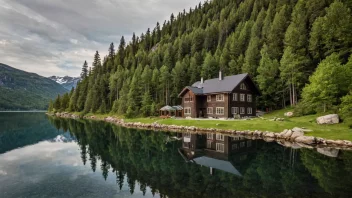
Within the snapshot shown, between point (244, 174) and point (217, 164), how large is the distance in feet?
10.1

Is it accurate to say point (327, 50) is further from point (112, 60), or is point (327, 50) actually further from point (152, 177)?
point (112, 60)

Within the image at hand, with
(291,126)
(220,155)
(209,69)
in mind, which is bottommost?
(220,155)

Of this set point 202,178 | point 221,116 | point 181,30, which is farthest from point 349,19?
point 181,30

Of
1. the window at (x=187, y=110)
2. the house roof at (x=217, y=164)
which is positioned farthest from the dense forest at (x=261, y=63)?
the house roof at (x=217, y=164)

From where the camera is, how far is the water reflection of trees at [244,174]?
12625 mm

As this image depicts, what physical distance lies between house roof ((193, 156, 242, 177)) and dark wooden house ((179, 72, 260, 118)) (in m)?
32.7

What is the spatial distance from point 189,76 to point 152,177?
68.5 metres

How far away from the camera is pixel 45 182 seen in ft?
47.4

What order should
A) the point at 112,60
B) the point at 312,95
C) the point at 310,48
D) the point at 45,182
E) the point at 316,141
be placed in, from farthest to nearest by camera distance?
1. the point at 112,60
2. the point at 310,48
3. the point at 312,95
4. the point at 316,141
5. the point at 45,182

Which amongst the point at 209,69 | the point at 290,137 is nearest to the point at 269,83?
the point at 209,69

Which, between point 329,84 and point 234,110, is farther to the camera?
point 234,110

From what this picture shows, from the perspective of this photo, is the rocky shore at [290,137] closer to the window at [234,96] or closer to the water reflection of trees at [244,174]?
the water reflection of trees at [244,174]

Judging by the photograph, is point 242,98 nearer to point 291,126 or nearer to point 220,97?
point 220,97

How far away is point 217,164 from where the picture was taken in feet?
61.1
